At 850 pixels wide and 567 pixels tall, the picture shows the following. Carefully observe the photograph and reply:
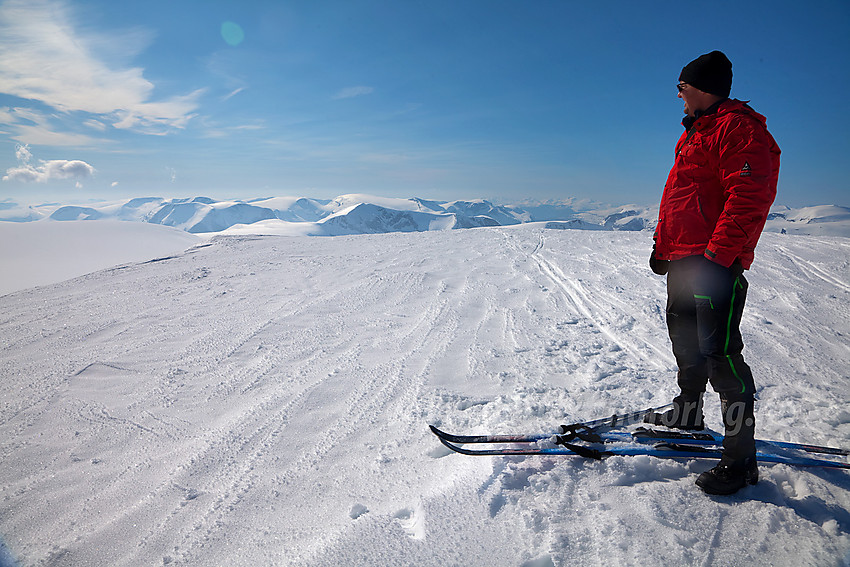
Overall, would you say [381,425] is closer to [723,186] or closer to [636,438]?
[636,438]

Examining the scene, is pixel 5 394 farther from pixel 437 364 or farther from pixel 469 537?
pixel 469 537

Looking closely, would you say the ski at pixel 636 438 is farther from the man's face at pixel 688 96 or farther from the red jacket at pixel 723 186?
the man's face at pixel 688 96

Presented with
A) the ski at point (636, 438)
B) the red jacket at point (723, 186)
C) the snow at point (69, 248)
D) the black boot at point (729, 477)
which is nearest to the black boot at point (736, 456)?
the black boot at point (729, 477)

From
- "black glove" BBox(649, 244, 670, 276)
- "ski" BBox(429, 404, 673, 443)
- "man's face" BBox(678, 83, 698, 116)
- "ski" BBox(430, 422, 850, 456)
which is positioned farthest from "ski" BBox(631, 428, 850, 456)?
"man's face" BBox(678, 83, 698, 116)

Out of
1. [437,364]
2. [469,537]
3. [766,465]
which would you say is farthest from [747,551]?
[437,364]

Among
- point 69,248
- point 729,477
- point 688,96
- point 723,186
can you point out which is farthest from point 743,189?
point 69,248

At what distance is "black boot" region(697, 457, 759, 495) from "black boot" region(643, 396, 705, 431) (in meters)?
0.67

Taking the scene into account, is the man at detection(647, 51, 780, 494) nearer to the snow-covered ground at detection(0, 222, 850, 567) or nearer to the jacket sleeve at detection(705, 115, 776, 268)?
the jacket sleeve at detection(705, 115, 776, 268)

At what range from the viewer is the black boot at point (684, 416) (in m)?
2.95

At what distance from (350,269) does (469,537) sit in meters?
8.42

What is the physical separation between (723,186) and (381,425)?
3097 millimetres

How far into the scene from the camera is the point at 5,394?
3.98 metres

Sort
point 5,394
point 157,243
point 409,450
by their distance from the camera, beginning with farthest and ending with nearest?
point 157,243 < point 5,394 < point 409,450

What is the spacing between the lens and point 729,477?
7.34ft
